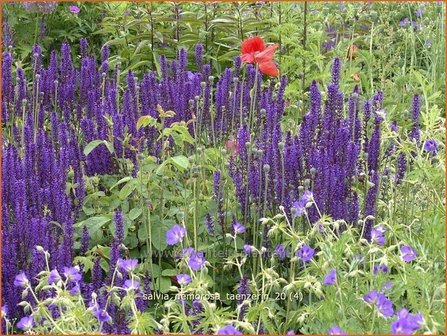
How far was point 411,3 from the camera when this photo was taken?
6.96 meters

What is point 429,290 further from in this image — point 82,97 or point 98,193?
point 82,97

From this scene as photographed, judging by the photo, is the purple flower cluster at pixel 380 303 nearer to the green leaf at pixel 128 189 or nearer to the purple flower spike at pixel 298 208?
the purple flower spike at pixel 298 208

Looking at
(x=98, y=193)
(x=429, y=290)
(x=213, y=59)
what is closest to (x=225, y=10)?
(x=213, y=59)

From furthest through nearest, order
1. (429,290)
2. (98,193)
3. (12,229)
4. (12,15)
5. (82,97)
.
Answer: (12,15), (82,97), (98,193), (12,229), (429,290)

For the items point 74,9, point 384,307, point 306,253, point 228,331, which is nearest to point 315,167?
point 306,253

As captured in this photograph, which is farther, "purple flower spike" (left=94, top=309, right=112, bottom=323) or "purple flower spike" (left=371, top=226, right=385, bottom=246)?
"purple flower spike" (left=371, top=226, right=385, bottom=246)

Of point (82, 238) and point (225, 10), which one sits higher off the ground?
point (225, 10)

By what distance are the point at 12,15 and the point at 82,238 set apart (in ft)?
9.00

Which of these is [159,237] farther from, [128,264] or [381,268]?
[381,268]

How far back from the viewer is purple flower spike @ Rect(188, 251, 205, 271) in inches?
93.0

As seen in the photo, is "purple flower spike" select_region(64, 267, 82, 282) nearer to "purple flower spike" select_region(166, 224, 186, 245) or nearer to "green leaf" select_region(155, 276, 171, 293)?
"purple flower spike" select_region(166, 224, 186, 245)

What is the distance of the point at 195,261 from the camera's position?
7.89 feet

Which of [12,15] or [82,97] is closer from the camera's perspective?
[82,97]

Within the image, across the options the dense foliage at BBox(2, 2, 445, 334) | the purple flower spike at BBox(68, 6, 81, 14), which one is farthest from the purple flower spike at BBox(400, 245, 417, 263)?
the purple flower spike at BBox(68, 6, 81, 14)
